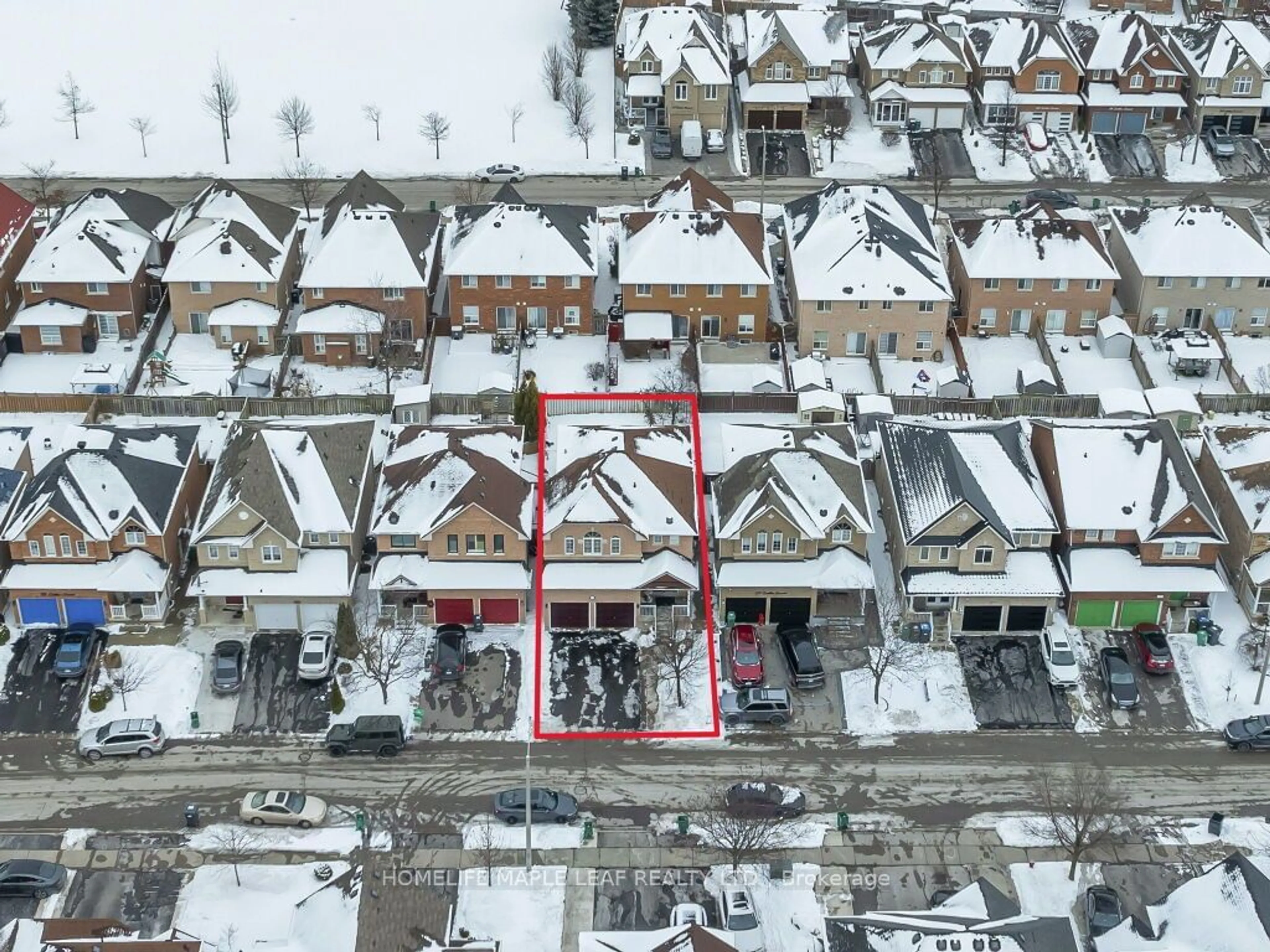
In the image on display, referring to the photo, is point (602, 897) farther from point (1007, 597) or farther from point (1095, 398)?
point (1095, 398)

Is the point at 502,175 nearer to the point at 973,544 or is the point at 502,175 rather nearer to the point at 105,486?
the point at 105,486

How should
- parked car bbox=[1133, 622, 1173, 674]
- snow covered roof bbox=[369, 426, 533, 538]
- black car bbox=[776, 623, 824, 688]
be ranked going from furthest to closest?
snow covered roof bbox=[369, 426, 533, 538] → parked car bbox=[1133, 622, 1173, 674] → black car bbox=[776, 623, 824, 688]

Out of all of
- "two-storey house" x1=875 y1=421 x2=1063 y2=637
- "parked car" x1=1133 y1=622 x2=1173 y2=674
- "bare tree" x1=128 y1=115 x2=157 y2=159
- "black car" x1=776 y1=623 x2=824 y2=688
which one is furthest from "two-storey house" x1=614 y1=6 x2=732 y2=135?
"parked car" x1=1133 y1=622 x2=1173 y2=674

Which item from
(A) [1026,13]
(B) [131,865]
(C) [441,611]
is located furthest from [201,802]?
(A) [1026,13]

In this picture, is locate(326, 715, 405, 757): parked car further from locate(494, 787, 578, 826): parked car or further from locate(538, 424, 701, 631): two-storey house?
locate(538, 424, 701, 631): two-storey house

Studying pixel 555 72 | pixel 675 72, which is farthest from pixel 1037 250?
pixel 555 72

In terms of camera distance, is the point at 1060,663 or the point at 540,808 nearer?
the point at 540,808
